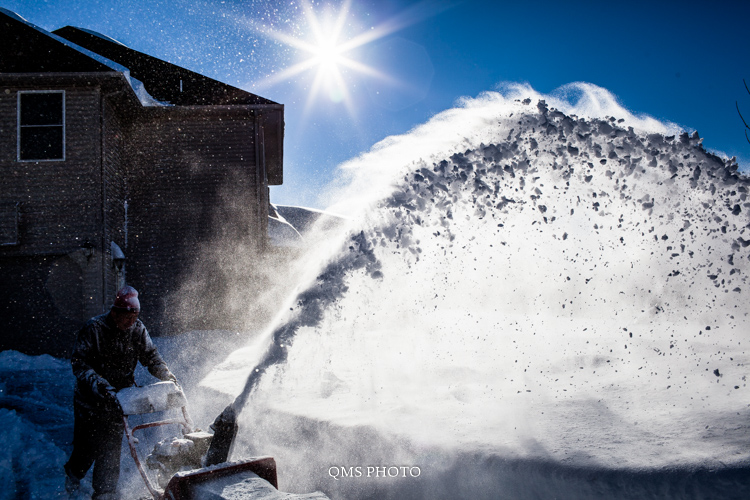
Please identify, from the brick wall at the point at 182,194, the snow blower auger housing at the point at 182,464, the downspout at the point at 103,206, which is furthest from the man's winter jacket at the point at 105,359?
the brick wall at the point at 182,194

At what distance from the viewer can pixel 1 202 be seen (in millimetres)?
8969

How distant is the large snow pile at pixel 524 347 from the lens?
11.5 ft

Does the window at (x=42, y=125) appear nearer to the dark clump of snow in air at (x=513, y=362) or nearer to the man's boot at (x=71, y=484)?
the dark clump of snow in air at (x=513, y=362)

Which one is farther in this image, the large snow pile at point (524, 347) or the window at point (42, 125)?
the window at point (42, 125)

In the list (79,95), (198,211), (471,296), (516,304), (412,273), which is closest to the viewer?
(412,273)

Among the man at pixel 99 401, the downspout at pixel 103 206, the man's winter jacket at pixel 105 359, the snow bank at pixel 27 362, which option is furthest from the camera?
the downspout at pixel 103 206

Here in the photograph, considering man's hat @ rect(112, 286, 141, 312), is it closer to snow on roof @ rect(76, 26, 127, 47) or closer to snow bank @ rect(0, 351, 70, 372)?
snow bank @ rect(0, 351, 70, 372)

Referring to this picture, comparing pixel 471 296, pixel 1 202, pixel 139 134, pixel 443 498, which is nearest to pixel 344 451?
pixel 443 498

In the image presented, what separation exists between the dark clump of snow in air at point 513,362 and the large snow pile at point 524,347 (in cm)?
2

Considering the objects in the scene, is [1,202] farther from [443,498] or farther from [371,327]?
[443,498]

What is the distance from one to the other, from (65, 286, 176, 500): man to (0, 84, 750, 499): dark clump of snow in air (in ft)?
2.81

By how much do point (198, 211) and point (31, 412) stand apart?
242 inches

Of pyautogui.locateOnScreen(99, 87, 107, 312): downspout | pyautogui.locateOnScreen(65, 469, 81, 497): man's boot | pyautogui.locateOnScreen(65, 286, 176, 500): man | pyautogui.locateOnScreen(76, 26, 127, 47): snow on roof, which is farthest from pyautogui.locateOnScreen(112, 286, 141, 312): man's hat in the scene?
pyautogui.locateOnScreen(76, 26, 127, 47): snow on roof

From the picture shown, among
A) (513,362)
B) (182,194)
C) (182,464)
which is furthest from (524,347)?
(182,194)
